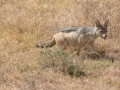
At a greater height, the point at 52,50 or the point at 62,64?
the point at 52,50

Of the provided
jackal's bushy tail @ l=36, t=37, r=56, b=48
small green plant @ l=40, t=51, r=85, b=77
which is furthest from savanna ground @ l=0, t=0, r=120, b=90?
jackal's bushy tail @ l=36, t=37, r=56, b=48

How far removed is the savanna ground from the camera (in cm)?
784

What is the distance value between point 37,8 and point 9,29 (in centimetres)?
201

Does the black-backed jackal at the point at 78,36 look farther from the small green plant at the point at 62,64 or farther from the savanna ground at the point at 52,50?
the small green plant at the point at 62,64

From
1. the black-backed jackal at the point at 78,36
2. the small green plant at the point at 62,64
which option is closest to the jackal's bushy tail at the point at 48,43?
the black-backed jackal at the point at 78,36

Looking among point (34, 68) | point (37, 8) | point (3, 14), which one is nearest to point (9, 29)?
point (3, 14)

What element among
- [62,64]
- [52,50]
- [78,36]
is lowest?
[62,64]

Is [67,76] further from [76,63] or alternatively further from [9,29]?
[9,29]

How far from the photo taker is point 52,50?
8.66 meters

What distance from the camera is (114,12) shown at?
11.5 meters

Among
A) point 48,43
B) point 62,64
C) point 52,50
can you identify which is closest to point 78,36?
point 48,43

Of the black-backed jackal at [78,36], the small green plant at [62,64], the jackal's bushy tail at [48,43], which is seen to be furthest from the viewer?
the jackal's bushy tail at [48,43]

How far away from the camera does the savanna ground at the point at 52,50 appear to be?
25.7 ft

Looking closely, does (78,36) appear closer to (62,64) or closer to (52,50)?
(52,50)
